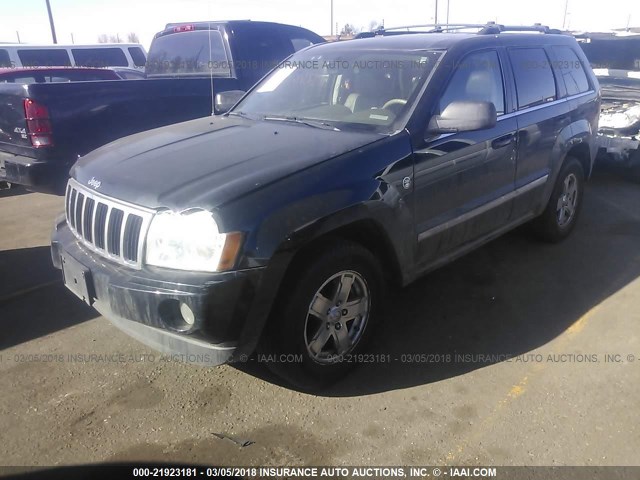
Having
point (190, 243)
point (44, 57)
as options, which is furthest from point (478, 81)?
point (44, 57)

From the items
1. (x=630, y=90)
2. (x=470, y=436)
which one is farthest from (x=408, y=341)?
(x=630, y=90)

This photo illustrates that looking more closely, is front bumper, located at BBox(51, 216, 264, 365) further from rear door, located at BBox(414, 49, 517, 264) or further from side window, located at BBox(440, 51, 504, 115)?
side window, located at BBox(440, 51, 504, 115)

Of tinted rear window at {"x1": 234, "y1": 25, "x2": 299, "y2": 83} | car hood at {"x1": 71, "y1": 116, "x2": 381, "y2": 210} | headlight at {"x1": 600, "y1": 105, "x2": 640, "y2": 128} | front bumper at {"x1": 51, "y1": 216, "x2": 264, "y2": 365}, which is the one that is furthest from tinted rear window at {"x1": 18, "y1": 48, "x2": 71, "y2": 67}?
front bumper at {"x1": 51, "y1": 216, "x2": 264, "y2": 365}

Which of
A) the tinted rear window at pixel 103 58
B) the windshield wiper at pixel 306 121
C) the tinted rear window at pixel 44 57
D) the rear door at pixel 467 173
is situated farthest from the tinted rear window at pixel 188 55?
the tinted rear window at pixel 103 58

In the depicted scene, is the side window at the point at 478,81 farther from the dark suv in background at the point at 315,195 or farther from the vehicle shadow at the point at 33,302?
the vehicle shadow at the point at 33,302

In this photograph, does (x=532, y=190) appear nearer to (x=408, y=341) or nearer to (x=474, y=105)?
(x=474, y=105)

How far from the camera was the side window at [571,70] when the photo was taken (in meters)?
4.79

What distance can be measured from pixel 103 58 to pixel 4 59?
103 inches

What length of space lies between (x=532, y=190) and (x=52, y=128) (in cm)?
429

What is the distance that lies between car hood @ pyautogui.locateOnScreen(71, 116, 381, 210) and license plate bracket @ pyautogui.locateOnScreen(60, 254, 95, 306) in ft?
1.34

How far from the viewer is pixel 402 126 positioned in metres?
3.22

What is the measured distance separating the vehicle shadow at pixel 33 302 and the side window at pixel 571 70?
4.32 m

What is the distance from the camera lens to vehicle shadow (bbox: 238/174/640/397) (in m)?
3.28

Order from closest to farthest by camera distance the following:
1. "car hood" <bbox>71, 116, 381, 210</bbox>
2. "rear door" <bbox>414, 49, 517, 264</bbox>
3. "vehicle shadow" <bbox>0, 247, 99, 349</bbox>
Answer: "car hood" <bbox>71, 116, 381, 210</bbox>
"rear door" <bbox>414, 49, 517, 264</bbox>
"vehicle shadow" <bbox>0, 247, 99, 349</bbox>
